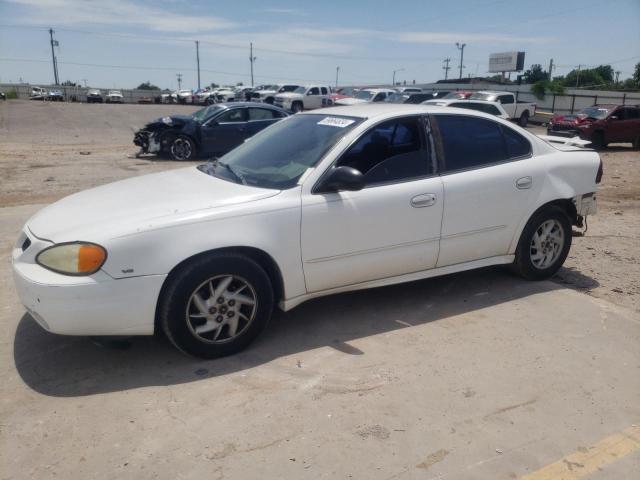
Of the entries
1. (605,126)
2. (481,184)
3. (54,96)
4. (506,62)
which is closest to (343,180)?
(481,184)

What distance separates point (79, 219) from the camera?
11.8ft

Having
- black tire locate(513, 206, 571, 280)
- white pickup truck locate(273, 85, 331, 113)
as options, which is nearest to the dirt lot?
black tire locate(513, 206, 571, 280)

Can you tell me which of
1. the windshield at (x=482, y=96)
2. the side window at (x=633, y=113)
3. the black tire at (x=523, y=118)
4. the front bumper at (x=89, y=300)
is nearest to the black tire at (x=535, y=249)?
the front bumper at (x=89, y=300)

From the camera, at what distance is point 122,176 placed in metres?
11.6

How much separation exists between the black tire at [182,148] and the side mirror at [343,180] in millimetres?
11545

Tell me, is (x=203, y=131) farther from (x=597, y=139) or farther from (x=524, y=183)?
(x=597, y=139)

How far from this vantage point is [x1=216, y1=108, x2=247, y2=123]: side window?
14.9 metres

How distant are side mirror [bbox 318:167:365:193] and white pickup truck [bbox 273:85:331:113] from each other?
3257cm

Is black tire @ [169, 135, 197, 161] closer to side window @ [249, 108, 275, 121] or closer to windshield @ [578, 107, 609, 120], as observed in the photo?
side window @ [249, 108, 275, 121]

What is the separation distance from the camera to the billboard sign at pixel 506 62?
6581 centimetres

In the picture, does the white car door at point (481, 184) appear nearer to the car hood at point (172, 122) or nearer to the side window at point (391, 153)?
the side window at point (391, 153)

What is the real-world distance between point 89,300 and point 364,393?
1703 mm

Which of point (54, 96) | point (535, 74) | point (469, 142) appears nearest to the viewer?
point (469, 142)

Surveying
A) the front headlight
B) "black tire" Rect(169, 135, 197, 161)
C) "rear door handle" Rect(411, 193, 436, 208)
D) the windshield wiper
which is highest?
the windshield wiper
